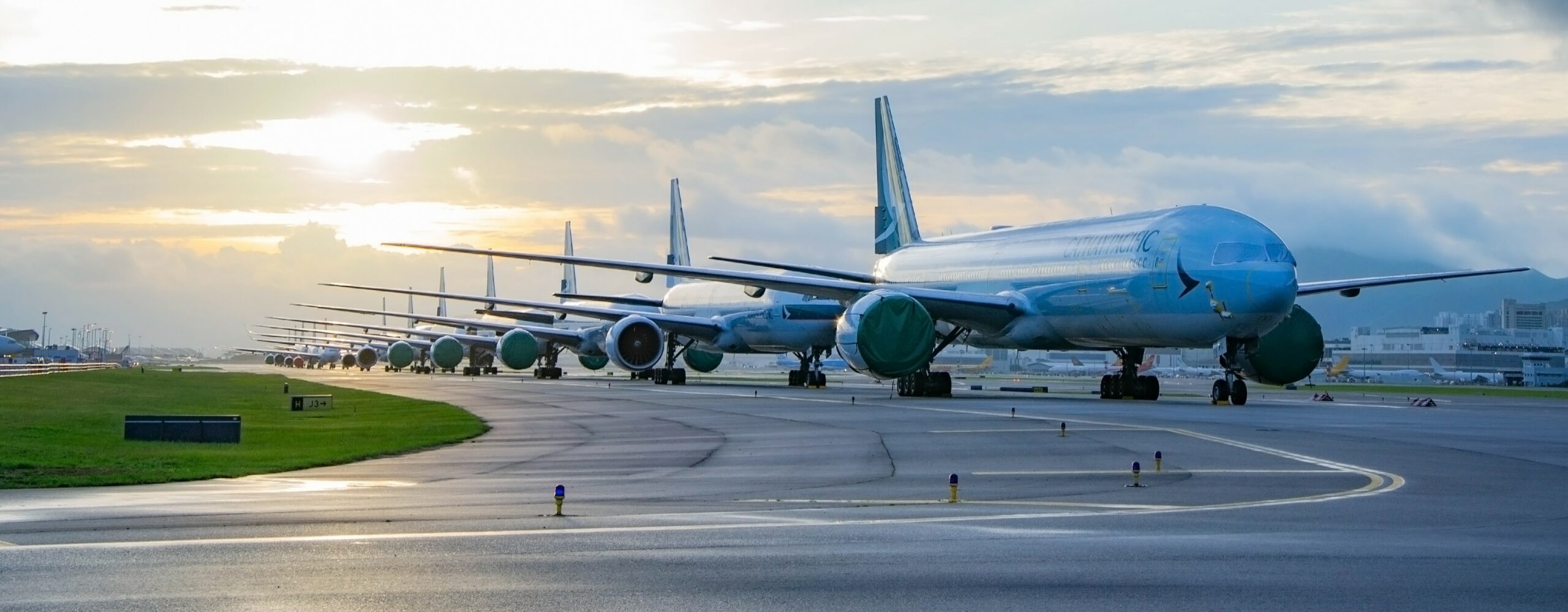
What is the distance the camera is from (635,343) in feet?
217

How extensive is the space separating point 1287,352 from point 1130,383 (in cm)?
464

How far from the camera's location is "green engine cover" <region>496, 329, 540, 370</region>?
3396 inches

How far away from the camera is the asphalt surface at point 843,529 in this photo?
31.6 feet

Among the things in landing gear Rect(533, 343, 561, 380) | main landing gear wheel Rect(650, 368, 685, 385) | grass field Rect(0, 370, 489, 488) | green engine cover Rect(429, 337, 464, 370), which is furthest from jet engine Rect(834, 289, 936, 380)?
green engine cover Rect(429, 337, 464, 370)

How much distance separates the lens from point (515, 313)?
9600 centimetres

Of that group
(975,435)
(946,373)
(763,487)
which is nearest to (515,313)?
(946,373)

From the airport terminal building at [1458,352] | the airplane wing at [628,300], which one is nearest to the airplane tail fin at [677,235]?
the airplane wing at [628,300]

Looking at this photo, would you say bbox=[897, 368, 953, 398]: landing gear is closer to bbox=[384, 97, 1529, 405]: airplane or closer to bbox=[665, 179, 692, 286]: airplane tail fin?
bbox=[384, 97, 1529, 405]: airplane

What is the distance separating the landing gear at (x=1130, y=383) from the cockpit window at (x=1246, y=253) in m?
7.26

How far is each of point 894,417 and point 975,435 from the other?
21.0ft

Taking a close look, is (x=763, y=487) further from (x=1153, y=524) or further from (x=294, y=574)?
(x=294, y=574)

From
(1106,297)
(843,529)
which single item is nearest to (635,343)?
(1106,297)

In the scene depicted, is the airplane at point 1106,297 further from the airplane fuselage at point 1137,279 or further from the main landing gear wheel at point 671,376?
the main landing gear wheel at point 671,376

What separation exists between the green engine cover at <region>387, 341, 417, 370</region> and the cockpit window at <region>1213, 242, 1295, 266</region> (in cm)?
10614
